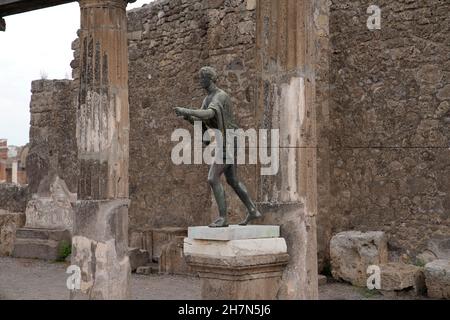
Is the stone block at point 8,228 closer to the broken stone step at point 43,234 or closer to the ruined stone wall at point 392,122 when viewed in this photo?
the broken stone step at point 43,234

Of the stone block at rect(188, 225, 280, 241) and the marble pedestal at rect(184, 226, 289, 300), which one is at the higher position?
the stone block at rect(188, 225, 280, 241)

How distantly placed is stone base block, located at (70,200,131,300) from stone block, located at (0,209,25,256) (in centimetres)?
606

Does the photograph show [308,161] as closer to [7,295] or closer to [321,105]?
[321,105]

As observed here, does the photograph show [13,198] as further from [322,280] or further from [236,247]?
[236,247]

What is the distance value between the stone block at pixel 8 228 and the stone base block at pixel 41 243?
23 cm

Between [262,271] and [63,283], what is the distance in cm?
459

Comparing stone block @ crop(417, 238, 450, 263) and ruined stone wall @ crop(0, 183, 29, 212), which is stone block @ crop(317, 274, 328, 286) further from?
ruined stone wall @ crop(0, 183, 29, 212)

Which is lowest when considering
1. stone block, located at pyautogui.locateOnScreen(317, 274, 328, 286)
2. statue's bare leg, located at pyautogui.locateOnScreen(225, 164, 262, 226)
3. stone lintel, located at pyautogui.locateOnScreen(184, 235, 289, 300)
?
stone block, located at pyautogui.locateOnScreen(317, 274, 328, 286)

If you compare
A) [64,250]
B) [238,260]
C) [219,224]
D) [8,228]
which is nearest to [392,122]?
[219,224]

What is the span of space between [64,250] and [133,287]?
328 centimetres

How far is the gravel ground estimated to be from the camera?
25.8 feet

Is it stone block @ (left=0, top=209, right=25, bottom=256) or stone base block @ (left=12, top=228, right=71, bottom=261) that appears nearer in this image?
stone base block @ (left=12, top=228, right=71, bottom=261)

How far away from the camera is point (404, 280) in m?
7.79

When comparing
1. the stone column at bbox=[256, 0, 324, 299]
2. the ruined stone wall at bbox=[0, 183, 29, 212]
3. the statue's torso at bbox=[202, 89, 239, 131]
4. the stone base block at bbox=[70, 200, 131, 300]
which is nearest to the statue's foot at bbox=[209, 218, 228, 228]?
the stone column at bbox=[256, 0, 324, 299]
